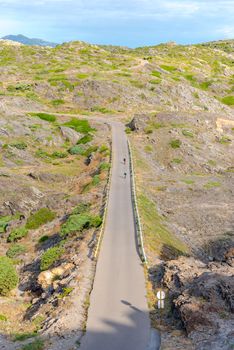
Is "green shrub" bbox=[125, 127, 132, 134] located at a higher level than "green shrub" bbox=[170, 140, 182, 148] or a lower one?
higher

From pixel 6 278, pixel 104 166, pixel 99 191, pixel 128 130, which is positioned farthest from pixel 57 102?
pixel 6 278

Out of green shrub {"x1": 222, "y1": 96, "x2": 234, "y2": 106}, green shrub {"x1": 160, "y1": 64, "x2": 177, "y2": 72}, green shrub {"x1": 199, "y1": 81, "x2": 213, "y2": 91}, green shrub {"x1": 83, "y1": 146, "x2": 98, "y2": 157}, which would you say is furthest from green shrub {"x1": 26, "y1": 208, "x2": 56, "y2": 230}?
green shrub {"x1": 160, "y1": 64, "x2": 177, "y2": 72}

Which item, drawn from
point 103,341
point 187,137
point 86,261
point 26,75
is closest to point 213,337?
point 103,341

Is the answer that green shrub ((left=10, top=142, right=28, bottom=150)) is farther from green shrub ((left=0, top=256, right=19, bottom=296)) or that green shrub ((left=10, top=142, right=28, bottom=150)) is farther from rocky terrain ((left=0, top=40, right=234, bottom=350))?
green shrub ((left=0, top=256, right=19, bottom=296))

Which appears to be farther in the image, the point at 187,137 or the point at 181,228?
the point at 187,137

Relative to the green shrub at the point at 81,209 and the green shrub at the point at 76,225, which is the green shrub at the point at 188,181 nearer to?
the green shrub at the point at 81,209

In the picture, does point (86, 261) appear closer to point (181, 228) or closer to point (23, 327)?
point (23, 327)
